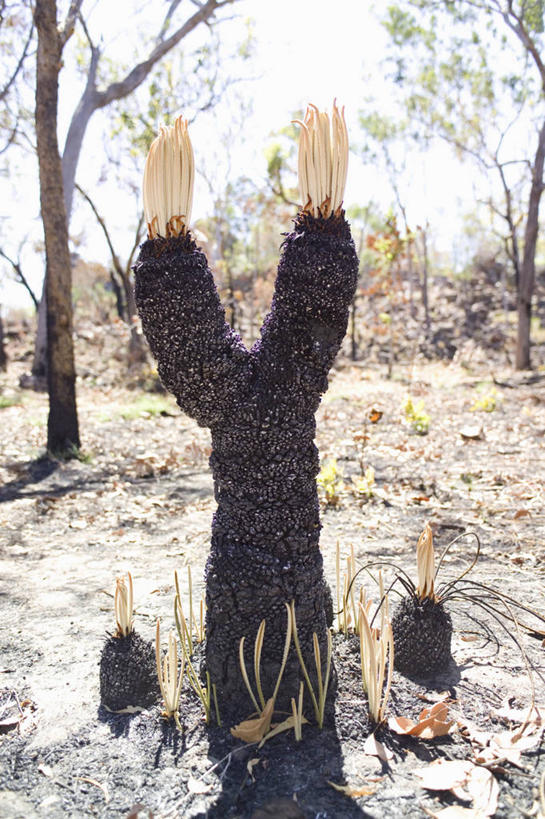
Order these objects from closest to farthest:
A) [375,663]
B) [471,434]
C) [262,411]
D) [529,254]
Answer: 1. [375,663]
2. [262,411]
3. [471,434]
4. [529,254]

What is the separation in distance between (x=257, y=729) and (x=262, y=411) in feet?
A: 3.40

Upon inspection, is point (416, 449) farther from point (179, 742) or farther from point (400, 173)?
point (400, 173)

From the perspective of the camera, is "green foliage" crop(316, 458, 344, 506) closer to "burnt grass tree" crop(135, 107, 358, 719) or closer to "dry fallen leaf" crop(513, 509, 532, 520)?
"dry fallen leaf" crop(513, 509, 532, 520)

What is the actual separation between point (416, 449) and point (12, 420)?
6496 millimetres

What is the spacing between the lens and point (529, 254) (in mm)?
13812

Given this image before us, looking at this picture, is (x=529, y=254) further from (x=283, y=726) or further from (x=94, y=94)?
(x=283, y=726)

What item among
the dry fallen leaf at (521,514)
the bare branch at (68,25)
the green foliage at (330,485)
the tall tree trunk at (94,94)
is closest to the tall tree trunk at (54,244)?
the bare branch at (68,25)

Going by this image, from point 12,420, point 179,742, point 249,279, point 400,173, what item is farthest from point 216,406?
point 249,279

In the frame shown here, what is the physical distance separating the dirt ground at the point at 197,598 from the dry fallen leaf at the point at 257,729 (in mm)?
43

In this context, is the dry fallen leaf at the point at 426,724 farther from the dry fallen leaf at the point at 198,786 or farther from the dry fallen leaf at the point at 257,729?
the dry fallen leaf at the point at 198,786

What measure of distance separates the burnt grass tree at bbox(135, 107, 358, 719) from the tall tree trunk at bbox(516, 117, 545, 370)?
43.0 ft

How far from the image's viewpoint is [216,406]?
2.10 metres

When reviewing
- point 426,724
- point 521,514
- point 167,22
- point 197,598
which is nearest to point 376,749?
point 426,724

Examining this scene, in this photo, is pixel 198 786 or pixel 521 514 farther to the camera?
pixel 521 514
